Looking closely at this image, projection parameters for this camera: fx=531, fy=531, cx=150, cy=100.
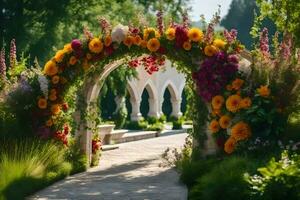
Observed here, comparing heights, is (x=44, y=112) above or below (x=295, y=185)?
above

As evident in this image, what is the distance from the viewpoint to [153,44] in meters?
10.4

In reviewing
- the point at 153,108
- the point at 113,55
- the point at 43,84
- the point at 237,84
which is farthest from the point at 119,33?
the point at 153,108

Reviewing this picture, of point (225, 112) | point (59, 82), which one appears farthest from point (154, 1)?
point (225, 112)

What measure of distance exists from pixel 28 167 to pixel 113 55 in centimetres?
333

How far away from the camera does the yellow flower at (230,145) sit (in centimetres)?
920

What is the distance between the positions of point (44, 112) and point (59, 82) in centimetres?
71

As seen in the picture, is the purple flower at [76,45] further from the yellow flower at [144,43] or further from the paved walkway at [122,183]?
the paved walkway at [122,183]

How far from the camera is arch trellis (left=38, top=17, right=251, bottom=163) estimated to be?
10.1 meters

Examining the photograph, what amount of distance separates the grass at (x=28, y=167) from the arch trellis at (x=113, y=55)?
964 millimetres

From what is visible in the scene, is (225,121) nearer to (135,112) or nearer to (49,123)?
(49,123)

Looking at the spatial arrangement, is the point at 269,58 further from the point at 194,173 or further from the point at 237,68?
the point at 194,173

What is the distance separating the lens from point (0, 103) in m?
10.8

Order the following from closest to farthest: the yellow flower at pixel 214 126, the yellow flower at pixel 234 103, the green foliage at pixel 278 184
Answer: the green foliage at pixel 278 184 → the yellow flower at pixel 234 103 → the yellow flower at pixel 214 126

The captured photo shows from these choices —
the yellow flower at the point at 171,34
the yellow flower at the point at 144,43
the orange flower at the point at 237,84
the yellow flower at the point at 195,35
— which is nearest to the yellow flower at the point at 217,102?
the orange flower at the point at 237,84
